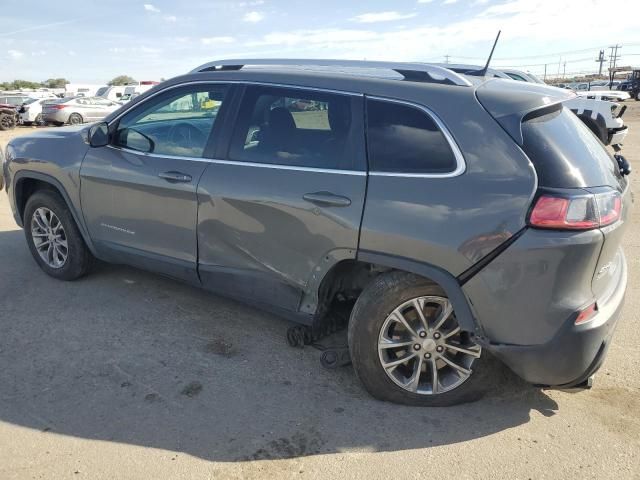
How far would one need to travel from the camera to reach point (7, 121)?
23.6 meters

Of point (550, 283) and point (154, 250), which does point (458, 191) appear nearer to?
point (550, 283)

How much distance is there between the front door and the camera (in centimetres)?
368

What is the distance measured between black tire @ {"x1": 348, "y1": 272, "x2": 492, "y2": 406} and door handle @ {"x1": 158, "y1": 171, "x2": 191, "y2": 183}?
1466 mm

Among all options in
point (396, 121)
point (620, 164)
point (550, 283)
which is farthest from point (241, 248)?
point (620, 164)

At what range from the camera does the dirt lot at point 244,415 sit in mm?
2617

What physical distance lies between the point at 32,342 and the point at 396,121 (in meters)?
2.88

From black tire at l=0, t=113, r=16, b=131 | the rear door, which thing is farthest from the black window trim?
black tire at l=0, t=113, r=16, b=131

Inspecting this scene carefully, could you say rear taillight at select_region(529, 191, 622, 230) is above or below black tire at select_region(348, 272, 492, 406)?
above

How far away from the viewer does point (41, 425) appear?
113 inches

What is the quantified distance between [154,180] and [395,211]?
6.07ft

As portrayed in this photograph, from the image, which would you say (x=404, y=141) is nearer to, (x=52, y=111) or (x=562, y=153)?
(x=562, y=153)

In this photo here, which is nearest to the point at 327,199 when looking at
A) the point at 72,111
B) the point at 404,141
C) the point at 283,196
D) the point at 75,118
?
the point at 283,196

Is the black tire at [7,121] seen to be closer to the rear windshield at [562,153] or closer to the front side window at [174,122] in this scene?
the front side window at [174,122]

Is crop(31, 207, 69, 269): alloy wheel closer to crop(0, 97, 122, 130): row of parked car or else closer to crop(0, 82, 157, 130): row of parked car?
crop(0, 82, 157, 130): row of parked car
